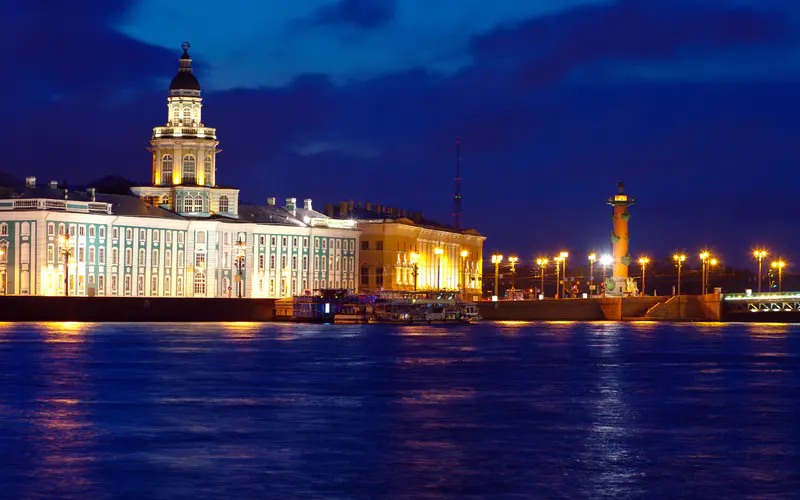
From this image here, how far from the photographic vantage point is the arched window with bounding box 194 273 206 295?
14938 cm

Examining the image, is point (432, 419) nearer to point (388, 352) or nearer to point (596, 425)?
point (596, 425)

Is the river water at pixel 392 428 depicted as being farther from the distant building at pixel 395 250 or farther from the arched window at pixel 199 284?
the distant building at pixel 395 250

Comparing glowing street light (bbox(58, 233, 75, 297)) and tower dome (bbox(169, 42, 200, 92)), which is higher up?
tower dome (bbox(169, 42, 200, 92))

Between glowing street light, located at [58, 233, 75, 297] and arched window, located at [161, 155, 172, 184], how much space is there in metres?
22.1

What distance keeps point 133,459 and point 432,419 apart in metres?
8.52

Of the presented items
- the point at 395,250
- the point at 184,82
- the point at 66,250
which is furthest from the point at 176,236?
the point at 395,250

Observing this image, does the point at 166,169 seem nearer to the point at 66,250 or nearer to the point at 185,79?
the point at 185,79

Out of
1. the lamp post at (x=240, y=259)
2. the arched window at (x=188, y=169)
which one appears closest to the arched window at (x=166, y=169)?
the arched window at (x=188, y=169)

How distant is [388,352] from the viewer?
219 feet

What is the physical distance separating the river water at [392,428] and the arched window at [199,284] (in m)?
90.3

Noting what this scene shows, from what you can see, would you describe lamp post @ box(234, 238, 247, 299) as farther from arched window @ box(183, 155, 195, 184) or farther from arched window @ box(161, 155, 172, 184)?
arched window @ box(161, 155, 172, 184)

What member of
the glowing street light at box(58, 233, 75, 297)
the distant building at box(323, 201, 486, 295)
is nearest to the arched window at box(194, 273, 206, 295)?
the glowing street light at box(58, 233, 75, 297)

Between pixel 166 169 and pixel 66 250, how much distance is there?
31688mm

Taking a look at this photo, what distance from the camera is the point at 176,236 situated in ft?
484
